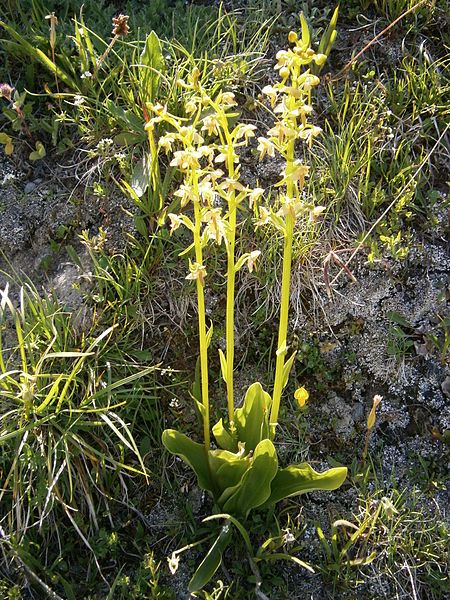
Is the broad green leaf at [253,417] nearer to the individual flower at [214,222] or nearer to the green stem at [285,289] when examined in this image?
the green stem at [285,289]

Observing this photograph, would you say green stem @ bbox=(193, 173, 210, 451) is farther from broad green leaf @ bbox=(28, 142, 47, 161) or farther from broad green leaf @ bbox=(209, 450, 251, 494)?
broad green leaf @ bbox=(28, 142, 47, 161)

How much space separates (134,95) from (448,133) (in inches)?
58.0

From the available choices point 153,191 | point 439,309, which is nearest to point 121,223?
point 153,191

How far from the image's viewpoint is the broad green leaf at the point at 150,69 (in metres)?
2.91

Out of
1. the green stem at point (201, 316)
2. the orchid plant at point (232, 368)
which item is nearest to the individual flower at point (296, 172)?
the orchid plant at point (232, 368)

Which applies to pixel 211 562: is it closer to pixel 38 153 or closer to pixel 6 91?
pixel 38 153

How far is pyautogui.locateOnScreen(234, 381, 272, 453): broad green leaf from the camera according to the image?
92.9 inches

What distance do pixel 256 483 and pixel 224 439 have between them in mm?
190

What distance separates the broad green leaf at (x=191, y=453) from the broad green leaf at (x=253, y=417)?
0.16 meters

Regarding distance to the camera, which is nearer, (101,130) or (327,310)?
(327,310)

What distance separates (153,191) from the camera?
283 cm

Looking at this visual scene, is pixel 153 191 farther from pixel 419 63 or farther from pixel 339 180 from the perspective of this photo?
pixel 419 63

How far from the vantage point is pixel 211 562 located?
7.63 ft

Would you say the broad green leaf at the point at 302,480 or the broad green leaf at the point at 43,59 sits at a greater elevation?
A: the broad green leaf at the point at 43,59
